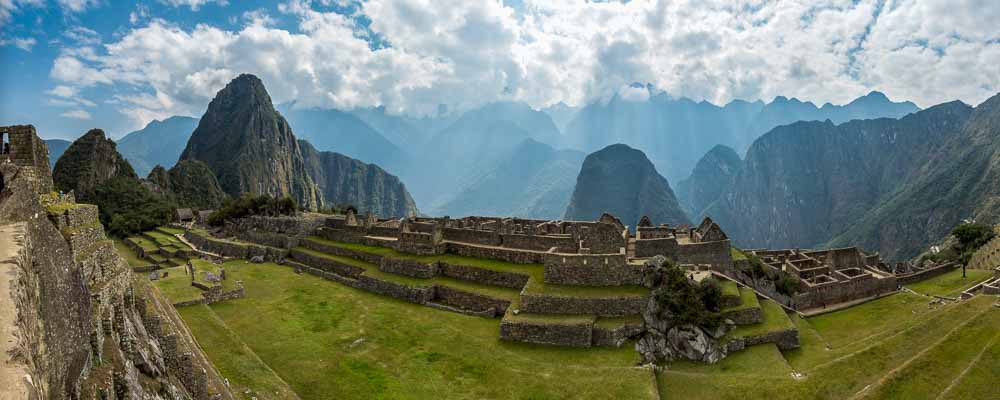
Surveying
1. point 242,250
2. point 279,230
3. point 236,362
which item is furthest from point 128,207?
point 236,362

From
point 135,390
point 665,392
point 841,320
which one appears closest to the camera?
point 135,390

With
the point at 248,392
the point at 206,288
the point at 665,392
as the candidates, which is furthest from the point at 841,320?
the point at 206,288

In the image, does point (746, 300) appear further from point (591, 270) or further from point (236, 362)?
point (236, 362)

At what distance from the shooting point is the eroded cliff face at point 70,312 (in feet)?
14.5

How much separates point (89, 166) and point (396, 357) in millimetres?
88197

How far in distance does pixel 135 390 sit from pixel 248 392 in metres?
5.95

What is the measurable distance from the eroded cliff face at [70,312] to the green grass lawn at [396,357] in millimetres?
4339

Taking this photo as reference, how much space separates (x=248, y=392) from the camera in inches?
484

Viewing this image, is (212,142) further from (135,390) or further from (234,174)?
(135,390)

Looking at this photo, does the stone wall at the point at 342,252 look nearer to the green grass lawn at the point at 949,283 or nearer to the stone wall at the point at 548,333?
the stone wall at the point at 548,333

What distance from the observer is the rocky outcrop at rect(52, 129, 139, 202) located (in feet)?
242

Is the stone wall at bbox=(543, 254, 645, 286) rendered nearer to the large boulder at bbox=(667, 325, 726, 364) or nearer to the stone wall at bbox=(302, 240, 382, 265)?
the large boulder at bbox=(667, 325, 726, 364)

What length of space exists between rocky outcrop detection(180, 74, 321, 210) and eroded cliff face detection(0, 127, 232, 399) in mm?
140542

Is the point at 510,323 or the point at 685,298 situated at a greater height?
the point at 685,298
